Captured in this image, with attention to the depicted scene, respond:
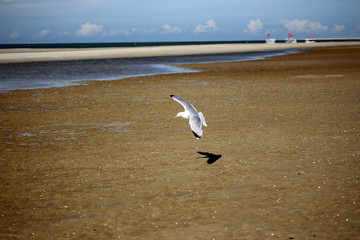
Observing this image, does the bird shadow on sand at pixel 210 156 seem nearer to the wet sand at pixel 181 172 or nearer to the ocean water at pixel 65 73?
the wet sand at pixel 181 172

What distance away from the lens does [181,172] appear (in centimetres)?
941

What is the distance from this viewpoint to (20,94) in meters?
24.8

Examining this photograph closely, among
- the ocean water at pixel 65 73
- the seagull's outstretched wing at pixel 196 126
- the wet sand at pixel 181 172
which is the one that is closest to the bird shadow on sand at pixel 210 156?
the wet sand at pixel 181 172

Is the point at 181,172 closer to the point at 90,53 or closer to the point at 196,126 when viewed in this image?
the point at 196,126

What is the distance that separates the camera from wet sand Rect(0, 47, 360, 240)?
6.64 meters

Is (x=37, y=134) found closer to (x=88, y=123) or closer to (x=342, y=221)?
(x=88, y=123)

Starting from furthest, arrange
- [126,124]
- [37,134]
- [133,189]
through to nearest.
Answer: [126,124], [37,134], [133,189]

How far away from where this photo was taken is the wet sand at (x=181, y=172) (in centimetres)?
664

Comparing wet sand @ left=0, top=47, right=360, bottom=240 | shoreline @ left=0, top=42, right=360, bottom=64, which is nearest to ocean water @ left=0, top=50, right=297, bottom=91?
wet sand @ left=0, top=47, right=360, bottom=240

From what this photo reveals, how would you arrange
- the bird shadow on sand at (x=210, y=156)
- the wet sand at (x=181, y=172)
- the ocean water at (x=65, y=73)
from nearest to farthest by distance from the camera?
the wet sand at (x=181, y=172) → the bird shadow on sand at (x=210, y=156) → the ocean water at (x=65, y=73)

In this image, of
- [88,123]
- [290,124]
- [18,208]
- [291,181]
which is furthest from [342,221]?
[88,123]

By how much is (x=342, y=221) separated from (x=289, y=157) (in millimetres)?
3808

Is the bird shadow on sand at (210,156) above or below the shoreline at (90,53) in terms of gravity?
below

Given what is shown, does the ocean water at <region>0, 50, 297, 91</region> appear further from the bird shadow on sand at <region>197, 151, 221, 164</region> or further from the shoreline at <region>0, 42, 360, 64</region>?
the bird shadow on sand at <region>197, 151, 221, 164</region>
